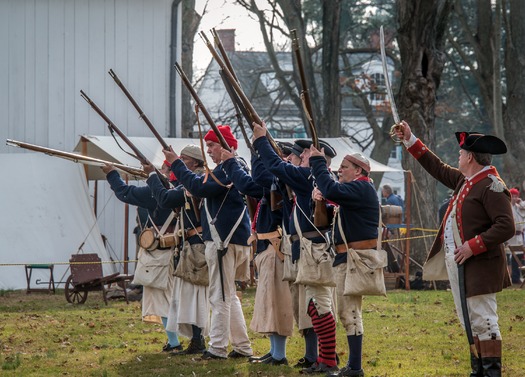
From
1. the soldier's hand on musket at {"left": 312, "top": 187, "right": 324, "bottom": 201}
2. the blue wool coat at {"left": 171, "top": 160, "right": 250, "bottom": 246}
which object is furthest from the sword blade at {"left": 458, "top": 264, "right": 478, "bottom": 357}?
the blue wool coat at {"left": 171, "top": 160, "right": 250, "bottom": 246}

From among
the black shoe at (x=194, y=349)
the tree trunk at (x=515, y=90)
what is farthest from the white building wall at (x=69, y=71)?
the black shoe at (x=194, y=349)

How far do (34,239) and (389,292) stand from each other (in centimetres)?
631

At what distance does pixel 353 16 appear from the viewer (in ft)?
122

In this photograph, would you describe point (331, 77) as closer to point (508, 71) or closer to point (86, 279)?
point (508, 71)

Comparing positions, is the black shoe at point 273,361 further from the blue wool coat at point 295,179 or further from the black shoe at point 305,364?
the blue wool coat at point 295,179

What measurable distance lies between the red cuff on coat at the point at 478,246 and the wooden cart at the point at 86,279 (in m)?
9.72

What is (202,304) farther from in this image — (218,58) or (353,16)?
(353,16)

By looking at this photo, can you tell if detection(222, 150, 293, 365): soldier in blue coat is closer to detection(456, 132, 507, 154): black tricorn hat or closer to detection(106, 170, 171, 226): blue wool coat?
detection(106, 170, 171, 226): blue wool coat

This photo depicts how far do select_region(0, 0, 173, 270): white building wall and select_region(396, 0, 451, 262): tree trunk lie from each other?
5369 mm

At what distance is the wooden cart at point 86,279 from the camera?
55.7 feet

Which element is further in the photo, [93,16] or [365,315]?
[93,16]

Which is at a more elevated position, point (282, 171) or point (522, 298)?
point (282, 171)

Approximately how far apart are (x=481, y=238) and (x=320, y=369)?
204 centimetres

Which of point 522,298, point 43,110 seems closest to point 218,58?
point 522,298
